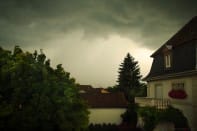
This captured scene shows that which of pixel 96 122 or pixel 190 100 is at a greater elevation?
pixel 190 100

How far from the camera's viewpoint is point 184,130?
25359 mm

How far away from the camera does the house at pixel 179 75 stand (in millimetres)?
25641

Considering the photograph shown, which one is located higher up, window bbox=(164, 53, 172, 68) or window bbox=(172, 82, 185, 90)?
window bbox=(164, 53, 172, 68)

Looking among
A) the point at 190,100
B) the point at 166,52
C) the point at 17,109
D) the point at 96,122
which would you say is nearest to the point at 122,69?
the point at 96,122

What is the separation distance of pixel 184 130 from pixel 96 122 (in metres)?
20.9

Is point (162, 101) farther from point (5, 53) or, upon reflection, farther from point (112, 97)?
point (112, 97)

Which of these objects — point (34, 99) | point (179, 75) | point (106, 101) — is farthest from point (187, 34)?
point (106, 101)

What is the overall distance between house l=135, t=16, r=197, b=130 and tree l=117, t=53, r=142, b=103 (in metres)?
34.8

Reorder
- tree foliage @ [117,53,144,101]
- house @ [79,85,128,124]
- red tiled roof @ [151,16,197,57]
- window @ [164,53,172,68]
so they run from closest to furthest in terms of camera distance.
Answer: red tiled roof @ [151,16,197,57], window @ [164,53,172,68], house @ [79,85,128,124], tree foliage @ [117,53,144,101]

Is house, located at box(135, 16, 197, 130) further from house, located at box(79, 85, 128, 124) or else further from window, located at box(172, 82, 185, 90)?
house, located at box(79, 85, 128, 124)

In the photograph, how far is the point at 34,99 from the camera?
2181 centimetres

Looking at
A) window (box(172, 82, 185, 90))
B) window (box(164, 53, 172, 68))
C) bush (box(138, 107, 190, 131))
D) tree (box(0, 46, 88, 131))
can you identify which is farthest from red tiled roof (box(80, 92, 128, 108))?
tree (box(0, 46, 88, 131))

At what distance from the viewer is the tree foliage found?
230 feet

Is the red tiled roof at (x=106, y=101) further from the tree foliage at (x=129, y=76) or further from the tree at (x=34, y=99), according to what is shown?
the tree at (x=34, y=99)
